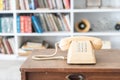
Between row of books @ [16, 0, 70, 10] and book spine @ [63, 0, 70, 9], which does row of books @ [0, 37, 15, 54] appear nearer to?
row of books @ [16, 0, 70, 10]

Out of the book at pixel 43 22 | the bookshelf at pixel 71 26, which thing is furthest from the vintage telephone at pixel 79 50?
the book at pixel 43 22

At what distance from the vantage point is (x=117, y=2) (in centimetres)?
361

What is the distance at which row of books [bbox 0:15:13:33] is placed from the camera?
3.43 m

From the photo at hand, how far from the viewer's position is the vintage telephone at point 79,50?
1.43 meters

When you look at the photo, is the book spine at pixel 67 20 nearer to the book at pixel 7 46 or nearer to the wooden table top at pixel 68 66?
the book at pixel 7 46

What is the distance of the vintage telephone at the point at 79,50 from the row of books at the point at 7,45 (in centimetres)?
199

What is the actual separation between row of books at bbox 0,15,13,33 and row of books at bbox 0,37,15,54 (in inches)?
5.4

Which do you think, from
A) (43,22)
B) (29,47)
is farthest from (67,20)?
(29,47)

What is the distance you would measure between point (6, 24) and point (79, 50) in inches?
84.3

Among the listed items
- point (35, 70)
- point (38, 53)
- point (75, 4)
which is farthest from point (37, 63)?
point (75, 4)

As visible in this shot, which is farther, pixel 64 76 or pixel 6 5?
pixel 6 5

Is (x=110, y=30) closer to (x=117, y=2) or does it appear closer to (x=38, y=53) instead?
(x=117, y=2)

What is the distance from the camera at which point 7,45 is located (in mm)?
3547

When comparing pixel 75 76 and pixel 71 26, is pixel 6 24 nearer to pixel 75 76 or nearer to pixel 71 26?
pixel 71 26
